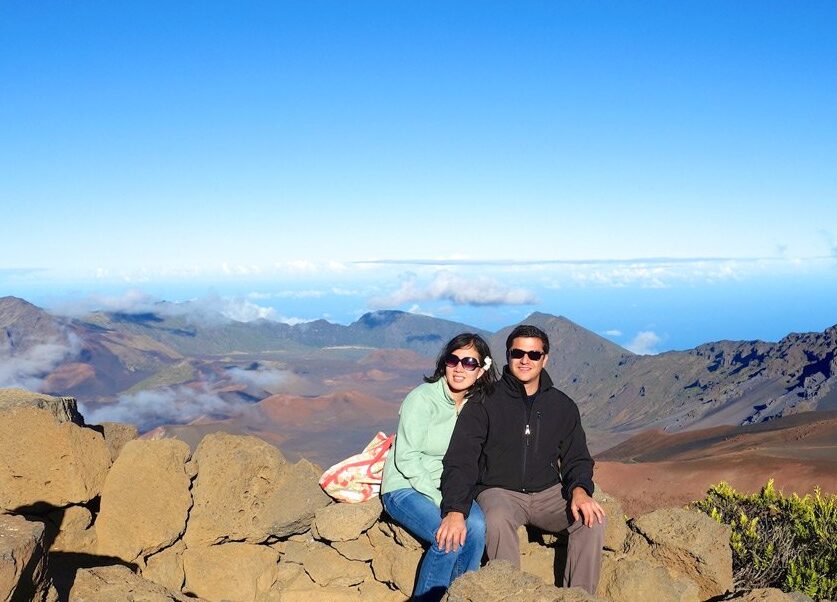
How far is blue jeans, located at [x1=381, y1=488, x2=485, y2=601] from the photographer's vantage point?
4605mm

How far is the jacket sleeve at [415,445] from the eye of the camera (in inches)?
197

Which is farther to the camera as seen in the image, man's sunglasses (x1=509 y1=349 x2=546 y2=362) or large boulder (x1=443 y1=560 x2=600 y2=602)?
man's sunglasses (x1=509 y1=349 x2=546 y2=362)

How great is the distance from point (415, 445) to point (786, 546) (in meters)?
3.90

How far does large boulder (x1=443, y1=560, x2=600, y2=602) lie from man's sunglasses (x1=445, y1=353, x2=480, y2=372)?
5.75 ft

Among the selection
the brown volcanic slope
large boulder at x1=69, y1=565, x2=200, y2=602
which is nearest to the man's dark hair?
large boulder at x1=69, y1=565, x2=200, y2=602

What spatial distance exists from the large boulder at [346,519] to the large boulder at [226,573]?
0.59 m

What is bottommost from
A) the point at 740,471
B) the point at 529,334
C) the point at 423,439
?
the point at 740,471

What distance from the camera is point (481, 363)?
5246mm

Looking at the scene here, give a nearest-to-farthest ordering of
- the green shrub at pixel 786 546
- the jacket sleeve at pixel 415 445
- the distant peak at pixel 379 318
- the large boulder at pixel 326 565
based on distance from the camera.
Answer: the jacket sleeve at pixel 415 445 < the large boulder at pixel 326 565 < the green shrub at pixel 786 546 < the distant peak at pixel 379 318

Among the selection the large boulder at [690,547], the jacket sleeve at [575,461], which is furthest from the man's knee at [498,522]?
the large boulder at [690,547]

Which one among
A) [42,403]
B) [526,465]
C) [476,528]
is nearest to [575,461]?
[526,465]

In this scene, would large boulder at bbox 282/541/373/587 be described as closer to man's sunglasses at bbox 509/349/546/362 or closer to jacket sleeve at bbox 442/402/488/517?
jacket sleeve at bbox 442/402/488/517

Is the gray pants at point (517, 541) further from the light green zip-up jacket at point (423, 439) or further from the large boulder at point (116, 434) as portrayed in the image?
the large boulder at point (116, 434)

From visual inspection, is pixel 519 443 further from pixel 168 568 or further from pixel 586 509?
pixel 168 568
